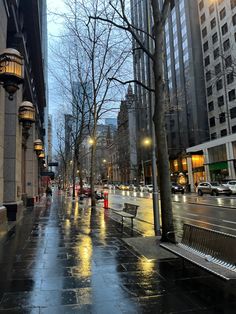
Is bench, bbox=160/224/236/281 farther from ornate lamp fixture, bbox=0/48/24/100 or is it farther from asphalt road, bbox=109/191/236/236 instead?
ornate lamp fixture, bbox=0/48/24/100

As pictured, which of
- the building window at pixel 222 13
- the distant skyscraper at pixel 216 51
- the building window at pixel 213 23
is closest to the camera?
the distant skyscraper at pixel 216 51

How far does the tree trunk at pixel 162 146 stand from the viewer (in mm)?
9148

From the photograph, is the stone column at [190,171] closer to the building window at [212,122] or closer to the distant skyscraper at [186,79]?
the distant skyscraper at [186,79]

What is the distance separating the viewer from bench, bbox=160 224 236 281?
5.46m

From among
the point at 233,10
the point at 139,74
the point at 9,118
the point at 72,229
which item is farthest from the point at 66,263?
the point at 233,10

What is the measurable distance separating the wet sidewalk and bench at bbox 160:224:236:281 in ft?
0.88

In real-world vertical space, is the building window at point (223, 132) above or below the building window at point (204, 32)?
below

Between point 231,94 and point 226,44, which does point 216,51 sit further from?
point 231,94

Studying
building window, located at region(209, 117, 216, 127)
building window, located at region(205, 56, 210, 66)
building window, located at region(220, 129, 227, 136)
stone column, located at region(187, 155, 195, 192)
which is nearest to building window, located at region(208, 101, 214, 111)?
building window, located at region(209, 117, 216, 127)

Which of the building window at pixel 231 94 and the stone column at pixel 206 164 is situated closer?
the building window at pixel 231 94

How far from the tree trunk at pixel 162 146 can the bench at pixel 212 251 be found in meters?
1.86

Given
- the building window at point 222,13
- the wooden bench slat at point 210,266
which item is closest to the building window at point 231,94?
the building window at point 222,13

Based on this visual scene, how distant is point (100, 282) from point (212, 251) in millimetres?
2120

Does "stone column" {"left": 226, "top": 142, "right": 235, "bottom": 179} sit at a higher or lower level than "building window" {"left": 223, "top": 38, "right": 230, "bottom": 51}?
lower
